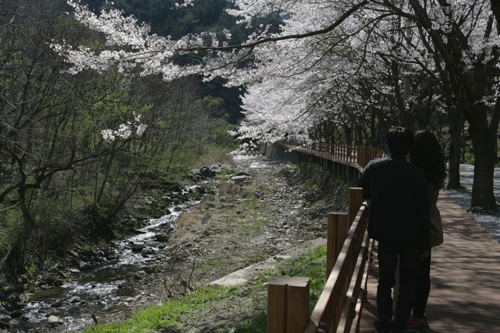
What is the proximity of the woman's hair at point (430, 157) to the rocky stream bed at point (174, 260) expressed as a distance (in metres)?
3.65

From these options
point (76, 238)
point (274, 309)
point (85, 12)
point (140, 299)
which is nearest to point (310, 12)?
point (85, 12)

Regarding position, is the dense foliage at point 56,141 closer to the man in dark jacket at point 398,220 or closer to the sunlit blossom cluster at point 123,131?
the sunlit blossom cluster at point 123,131

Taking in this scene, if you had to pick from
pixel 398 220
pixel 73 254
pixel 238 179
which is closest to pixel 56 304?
pixel 73 254

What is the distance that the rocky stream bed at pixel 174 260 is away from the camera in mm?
7871

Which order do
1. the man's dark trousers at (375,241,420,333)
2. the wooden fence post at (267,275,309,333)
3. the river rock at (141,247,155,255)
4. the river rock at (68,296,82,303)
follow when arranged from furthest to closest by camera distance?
the river rock at (141,247,155,255) → the river rock at (68,296,82,303) → the man's dark trousers at (375,241,420,333) → the wooden fence post at (267,275,309,333)

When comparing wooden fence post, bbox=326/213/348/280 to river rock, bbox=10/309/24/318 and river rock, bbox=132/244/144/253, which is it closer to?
river rock, bbox=10/309/24/318

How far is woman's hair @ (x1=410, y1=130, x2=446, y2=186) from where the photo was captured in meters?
3.42

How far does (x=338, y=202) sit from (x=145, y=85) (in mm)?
10212

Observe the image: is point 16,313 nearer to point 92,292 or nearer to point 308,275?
point 92,292

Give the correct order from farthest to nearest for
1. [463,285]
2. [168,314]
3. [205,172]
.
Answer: [205,172] → [168,314] → [463,285]

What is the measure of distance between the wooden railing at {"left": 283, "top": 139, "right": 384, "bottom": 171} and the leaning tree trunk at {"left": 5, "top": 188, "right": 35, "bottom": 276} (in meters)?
11.2

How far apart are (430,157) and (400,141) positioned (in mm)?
363

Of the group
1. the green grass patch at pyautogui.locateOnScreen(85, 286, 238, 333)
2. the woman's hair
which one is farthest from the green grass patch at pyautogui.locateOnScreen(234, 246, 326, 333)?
the woman's hair

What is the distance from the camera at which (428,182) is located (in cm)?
345
